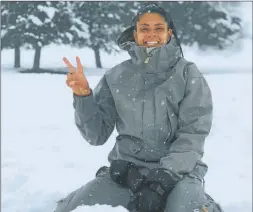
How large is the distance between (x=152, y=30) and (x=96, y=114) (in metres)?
0.52

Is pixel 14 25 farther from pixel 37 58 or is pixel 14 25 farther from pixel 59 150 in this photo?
pixel 59 150

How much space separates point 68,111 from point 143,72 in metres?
5.56

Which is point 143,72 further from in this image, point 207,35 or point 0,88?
point 207,35

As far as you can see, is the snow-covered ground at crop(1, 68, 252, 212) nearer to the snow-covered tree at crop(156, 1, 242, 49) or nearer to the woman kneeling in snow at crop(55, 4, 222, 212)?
the woman kneeling in snow at crop(55, 4, 222, 212)

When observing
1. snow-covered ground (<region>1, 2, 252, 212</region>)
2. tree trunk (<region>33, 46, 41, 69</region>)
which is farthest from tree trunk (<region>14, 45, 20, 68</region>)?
tree trunk (<region>33, 46, 41, 69</region>)

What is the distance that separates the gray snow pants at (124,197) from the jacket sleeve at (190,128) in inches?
2.9

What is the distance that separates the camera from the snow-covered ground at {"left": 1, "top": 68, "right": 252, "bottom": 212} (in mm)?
3973

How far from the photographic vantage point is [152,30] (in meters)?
2.41

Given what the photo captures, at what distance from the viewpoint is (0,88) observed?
8547 millimetres

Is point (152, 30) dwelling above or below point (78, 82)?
above

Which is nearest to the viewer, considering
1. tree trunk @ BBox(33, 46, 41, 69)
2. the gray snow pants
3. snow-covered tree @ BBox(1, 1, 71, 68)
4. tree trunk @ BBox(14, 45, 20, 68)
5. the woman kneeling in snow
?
the gray snow pants

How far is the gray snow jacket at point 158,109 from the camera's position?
90.3 inches

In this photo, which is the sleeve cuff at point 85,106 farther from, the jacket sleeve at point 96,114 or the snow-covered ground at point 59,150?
the snow-covered ground at point 59,150

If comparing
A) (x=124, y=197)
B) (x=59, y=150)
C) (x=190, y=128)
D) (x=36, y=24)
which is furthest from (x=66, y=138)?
(x=36, y=24)
